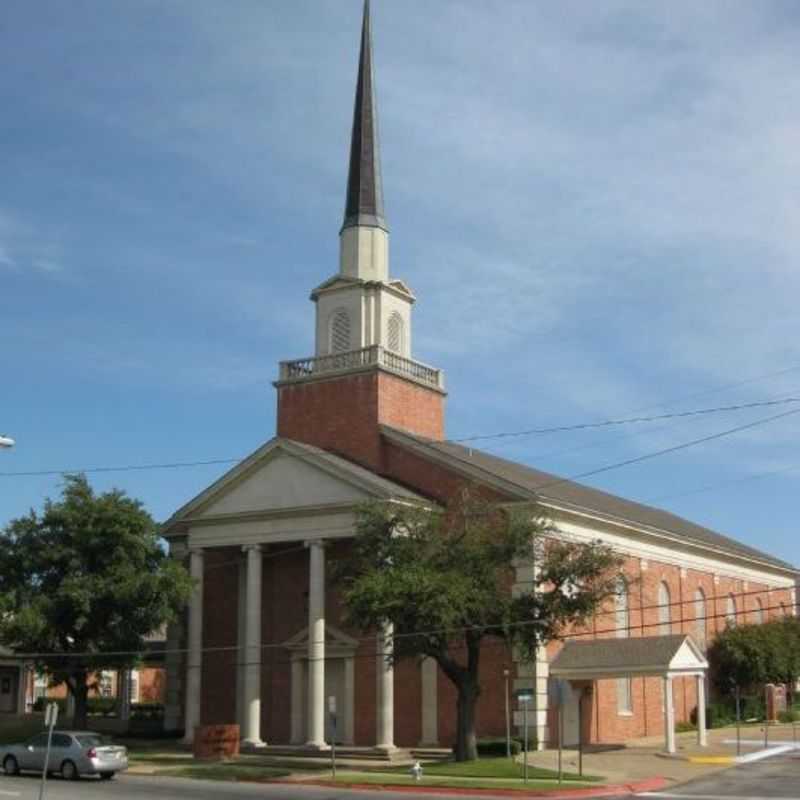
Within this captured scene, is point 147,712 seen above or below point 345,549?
below

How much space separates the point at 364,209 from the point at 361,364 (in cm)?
712

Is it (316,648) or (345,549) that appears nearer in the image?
(316,648)

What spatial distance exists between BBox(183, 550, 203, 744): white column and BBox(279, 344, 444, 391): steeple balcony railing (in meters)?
8.81

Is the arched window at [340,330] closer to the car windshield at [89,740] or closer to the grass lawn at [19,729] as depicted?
the car windshield at [89,740]

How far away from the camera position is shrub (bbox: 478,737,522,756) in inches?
1727

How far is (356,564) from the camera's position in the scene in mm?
43625

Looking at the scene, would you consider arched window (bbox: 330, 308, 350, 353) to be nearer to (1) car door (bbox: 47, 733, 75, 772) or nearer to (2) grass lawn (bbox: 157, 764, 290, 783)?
(2) grass lawn (bbox: 157, 764, 290, 783)

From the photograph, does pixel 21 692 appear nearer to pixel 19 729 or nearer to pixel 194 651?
pixel 19 729

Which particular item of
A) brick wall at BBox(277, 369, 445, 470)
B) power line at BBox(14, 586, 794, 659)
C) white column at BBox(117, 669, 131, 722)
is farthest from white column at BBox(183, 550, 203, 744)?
brick wall at BBox(277, 369, 445, 470)

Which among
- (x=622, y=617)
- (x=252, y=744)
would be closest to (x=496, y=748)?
(x=252, y=744)

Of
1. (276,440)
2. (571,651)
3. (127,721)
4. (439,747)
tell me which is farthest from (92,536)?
(571,651)

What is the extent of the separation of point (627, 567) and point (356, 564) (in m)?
17.0

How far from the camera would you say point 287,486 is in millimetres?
51250

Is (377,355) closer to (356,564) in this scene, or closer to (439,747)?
(356,564)
